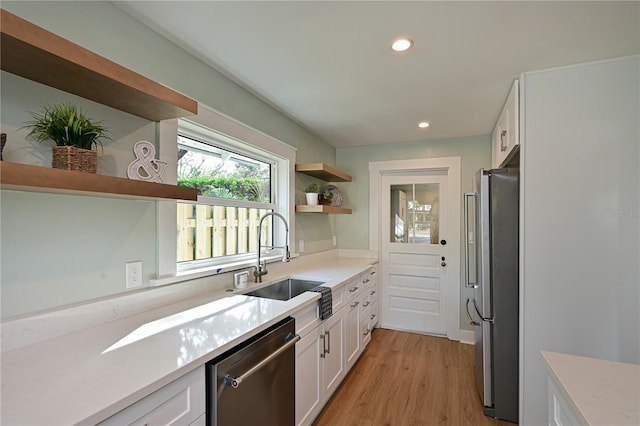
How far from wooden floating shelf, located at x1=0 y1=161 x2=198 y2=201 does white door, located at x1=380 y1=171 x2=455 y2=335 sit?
3.09m

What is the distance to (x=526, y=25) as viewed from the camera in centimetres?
151

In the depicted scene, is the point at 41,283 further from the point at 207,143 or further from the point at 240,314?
the point at 207,143

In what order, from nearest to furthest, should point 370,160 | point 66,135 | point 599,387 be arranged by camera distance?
1. point 599,387
2. point 66,135
3. point 370,160

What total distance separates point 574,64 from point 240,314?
2515mm

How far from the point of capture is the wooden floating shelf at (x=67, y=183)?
0.88m

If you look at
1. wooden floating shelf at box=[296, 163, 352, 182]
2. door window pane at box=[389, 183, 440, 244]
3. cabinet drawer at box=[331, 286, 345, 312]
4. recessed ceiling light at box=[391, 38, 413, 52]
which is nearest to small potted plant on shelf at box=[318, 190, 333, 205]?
wooden floating shelf at box=[296, 163, 352, 182]

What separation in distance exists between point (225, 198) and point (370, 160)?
7.61 feet

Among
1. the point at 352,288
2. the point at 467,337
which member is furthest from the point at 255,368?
the point at 467,337

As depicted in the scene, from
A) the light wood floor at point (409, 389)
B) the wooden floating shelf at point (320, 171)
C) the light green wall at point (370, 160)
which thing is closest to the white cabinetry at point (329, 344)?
the light wood floor at point (409, 389)

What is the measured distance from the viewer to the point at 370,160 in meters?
4.01

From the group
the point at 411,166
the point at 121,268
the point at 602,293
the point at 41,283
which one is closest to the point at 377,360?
the point at 602,293

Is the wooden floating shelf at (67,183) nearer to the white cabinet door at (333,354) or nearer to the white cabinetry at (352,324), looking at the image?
the white cabinet door at (333,354)

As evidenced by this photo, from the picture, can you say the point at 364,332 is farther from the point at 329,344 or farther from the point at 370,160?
the point at 370,160

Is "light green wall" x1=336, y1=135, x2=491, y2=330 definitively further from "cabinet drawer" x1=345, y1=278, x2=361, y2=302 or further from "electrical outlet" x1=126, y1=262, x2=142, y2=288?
"electrical outlet" x1=126, y1=262, x2=142, y2=288
